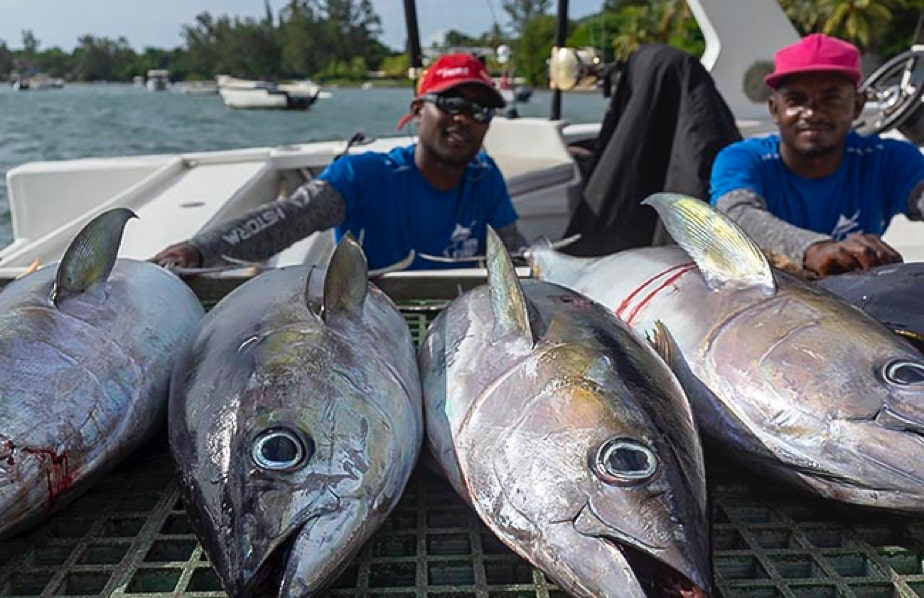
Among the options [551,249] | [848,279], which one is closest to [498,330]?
[551,249]

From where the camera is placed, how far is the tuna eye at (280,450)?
1.12 metres

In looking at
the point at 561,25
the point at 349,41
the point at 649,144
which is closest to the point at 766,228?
the point at 649,144

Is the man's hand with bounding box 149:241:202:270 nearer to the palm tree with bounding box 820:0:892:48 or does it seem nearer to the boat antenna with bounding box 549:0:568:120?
the boat antenna with bounding box 549:0:568:120

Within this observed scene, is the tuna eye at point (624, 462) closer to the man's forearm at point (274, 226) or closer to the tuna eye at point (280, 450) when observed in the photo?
the tuna eye at point (280, 450)

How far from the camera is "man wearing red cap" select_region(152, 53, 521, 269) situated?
293 centimetres

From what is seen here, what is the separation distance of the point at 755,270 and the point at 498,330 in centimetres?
58

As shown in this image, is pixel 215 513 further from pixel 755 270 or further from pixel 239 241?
pixel 239 241

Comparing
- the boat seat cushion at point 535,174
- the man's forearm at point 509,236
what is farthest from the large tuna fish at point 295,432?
the boat seat cushion at point 535,174

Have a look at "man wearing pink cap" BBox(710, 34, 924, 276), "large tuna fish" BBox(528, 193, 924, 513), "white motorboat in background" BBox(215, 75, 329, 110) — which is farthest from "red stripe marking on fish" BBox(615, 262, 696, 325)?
"white motorboat in background" BBox(215, 75, 329, 110)

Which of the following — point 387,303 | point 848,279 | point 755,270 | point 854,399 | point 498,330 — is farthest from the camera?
point 848,279

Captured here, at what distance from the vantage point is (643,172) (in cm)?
354

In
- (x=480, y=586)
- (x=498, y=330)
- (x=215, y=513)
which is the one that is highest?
(x=498, y=330)

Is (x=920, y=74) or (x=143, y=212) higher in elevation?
(x=920, y=74)

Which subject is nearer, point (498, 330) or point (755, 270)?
point (498, 330)
